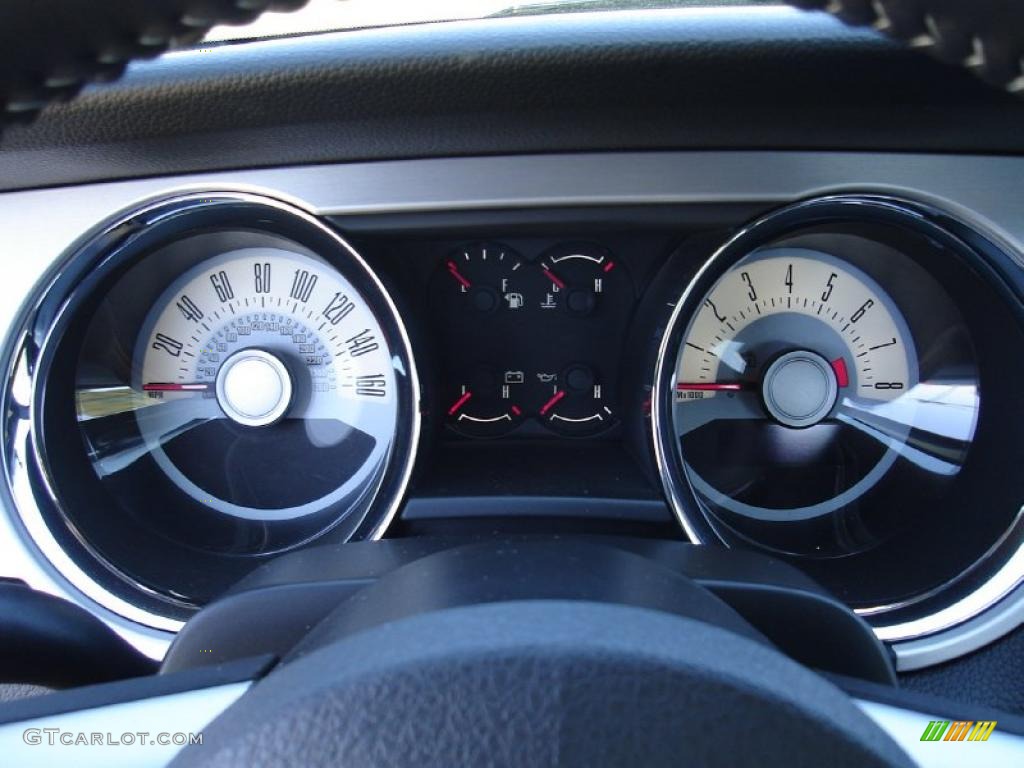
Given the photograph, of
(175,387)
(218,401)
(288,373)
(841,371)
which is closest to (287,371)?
(288,373)

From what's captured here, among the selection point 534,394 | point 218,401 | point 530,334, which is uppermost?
point 530,334

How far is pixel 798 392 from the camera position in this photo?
186 cm

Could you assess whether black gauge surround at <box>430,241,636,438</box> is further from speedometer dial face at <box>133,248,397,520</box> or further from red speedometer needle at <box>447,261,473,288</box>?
speedometer dial face at <box>133,248,397,520</box>

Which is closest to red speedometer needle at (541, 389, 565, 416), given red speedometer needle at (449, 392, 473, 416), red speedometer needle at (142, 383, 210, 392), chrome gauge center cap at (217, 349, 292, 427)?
red speedometer needle at (449, 392, 473, 416)

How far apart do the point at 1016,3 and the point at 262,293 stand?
5.41 feet

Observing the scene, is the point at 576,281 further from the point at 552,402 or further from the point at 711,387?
the point at 711,387

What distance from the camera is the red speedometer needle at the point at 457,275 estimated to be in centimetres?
182

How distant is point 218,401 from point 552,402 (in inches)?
30.3

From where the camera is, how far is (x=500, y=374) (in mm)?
1865

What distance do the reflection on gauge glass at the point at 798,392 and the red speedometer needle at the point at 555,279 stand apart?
0.31 meters

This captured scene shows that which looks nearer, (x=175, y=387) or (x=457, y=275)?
(x=457, y=275)

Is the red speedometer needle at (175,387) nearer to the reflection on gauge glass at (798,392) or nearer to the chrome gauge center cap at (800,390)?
the reflection on gauge glass at (798,392)

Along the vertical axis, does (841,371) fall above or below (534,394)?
above

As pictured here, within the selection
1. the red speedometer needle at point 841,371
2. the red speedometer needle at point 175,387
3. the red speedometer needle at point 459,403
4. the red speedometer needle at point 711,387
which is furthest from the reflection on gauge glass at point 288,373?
the red speedometer needle at point 841,371
